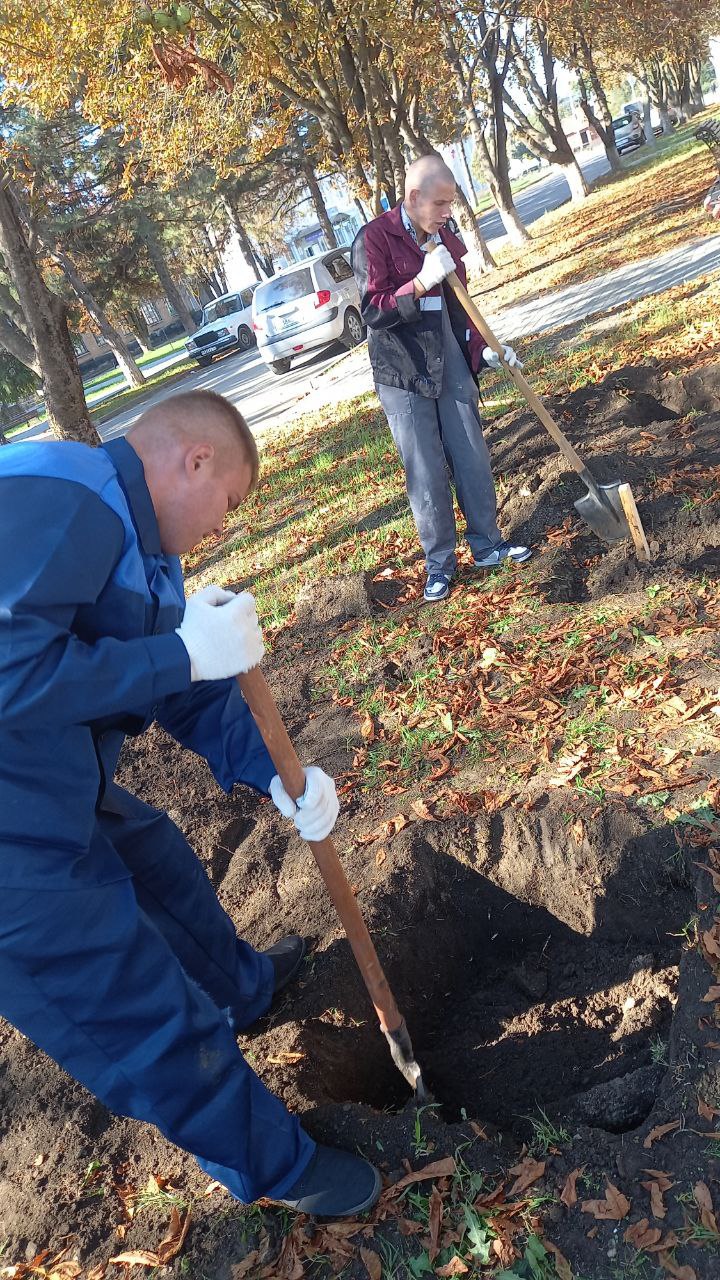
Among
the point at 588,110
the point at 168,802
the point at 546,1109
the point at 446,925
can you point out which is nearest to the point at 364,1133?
the point at 546,1109

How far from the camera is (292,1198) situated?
7.16 feet

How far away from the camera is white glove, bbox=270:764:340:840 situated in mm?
2354

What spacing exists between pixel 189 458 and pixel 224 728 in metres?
0.88

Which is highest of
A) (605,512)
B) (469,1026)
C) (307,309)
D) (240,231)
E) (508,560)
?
(240,231)

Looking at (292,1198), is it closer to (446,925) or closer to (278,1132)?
(278,1132)

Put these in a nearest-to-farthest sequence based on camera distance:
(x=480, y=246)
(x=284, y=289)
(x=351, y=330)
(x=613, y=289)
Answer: (x=613, y=289) → (x=284, y=289) → (x=351, y=330) → (x=480, y=246)

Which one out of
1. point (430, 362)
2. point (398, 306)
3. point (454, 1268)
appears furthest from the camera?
point (430, 362)

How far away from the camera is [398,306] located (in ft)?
14.6

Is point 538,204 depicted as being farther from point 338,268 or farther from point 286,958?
point 286,958

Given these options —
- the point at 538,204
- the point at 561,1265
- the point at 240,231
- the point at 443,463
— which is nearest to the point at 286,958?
the point at 561,1265

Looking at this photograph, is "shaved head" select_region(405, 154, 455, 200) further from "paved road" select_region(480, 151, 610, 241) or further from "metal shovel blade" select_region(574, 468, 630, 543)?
"paved road" select_region(480, 151, 610, 241)

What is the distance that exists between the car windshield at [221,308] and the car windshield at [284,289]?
13.6 m

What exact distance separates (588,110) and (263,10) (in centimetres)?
2045

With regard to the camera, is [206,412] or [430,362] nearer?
[206,412]
